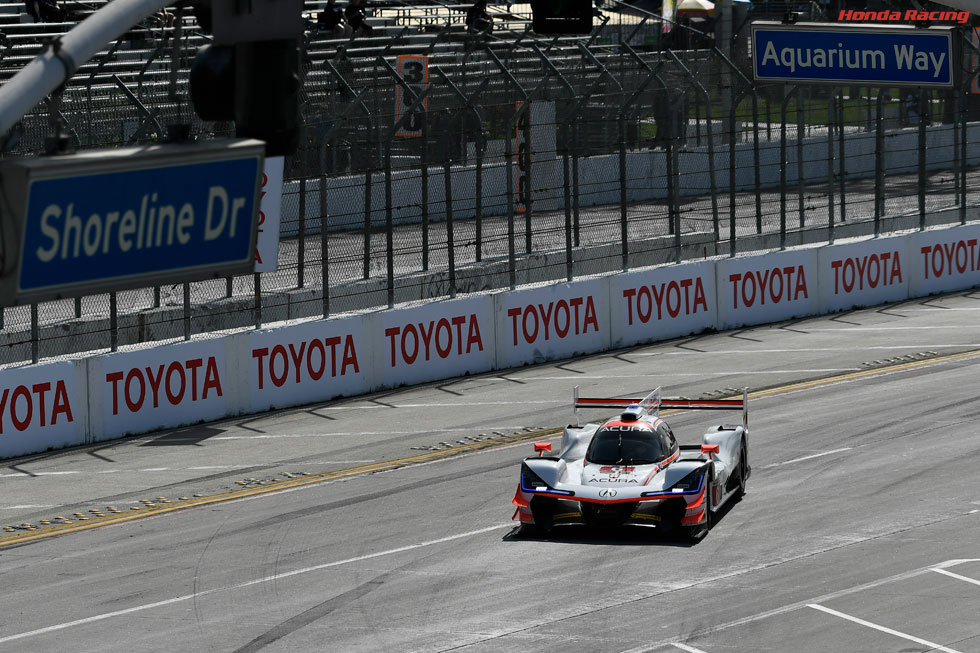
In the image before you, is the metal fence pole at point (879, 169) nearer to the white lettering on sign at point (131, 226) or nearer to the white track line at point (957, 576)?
the white track line at point (957, 576)

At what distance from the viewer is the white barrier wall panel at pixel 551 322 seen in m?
26.8

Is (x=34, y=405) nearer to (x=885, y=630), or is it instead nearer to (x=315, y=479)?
(x=315, y=479)

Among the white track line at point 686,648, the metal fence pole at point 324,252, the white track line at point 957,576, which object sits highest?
the metal fence pole at point 324,252

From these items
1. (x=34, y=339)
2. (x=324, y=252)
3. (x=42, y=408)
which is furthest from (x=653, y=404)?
(x=324, y=252)

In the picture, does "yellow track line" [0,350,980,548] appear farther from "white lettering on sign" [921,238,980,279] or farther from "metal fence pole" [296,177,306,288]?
"white lettering on sign" [921,238,980,279]

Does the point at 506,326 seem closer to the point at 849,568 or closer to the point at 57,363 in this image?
the point at 57,363

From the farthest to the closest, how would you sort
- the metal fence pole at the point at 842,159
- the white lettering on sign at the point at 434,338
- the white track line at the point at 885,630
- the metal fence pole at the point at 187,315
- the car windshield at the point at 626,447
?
the metal fence pole at the point at 842,159, the white lettering on sign at the point at 434,338, the metal fence pole at the point at 187,315, the car windshield at the point at 626,447, the white track line at the point at 885,630

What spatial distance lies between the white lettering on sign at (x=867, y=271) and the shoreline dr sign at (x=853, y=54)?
309 inches

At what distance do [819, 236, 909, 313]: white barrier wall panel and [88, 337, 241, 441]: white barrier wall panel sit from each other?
12.7 meters

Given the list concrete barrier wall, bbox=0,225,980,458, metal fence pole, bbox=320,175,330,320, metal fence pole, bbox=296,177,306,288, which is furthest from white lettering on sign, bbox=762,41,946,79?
metal fence pole, bbox=296,177,306,288

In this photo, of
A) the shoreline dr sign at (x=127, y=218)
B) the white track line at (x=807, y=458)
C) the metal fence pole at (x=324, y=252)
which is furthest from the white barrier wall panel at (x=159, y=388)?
the shoreline dr sign at (x=127, y=218)

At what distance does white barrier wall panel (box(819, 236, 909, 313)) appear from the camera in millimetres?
31109

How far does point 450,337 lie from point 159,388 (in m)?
5.28

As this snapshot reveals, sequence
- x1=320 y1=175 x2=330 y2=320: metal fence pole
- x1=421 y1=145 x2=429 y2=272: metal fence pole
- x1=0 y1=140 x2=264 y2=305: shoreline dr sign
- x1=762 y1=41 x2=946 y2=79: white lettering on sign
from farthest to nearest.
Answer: x1=421 y1=145 x2=429 y2=272: metal fence pole < x1=320 y1=175 x2=330 y2=320: metal fence pole < x1=762 y1=41 x2=946 y2=79: white lettering on sign < x1=0 y1=140 x2=264 y2=305: shoreline dr sign
